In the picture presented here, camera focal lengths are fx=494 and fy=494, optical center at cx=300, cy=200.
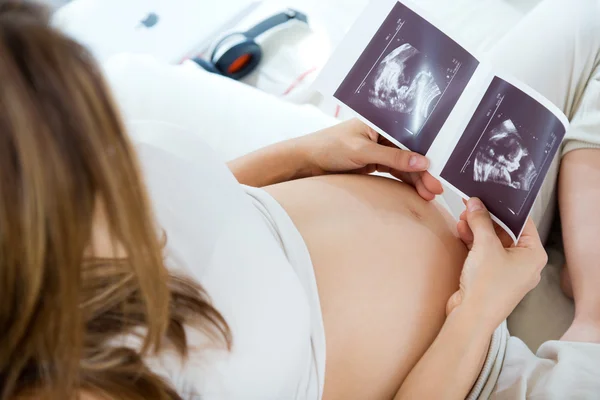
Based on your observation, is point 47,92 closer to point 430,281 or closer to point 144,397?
point 144,397

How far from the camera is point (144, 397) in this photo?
1.52 ft

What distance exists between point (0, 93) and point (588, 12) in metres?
1.01

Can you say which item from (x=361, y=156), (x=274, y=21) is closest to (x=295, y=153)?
(x=361, y=156)

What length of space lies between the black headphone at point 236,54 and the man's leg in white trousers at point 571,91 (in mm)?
584

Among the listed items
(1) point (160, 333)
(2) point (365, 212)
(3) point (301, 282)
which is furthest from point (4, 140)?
(2) point (365, 212)

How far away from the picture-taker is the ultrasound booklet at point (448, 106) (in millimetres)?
752

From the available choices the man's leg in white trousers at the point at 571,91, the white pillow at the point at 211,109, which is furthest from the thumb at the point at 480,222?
the white pillow at the point at 211,109

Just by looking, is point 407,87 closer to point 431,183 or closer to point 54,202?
point 431,183

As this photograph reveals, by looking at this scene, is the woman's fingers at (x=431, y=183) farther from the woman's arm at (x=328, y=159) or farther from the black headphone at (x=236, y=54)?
the black headphone at (x=236, y=54)

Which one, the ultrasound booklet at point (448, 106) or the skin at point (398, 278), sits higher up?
the ultrasound booklet at point (448, 106)

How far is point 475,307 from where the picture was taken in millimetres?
695

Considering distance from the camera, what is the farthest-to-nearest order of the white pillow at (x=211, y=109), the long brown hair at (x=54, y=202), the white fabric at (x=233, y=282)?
the white pillow at (x=211, y=109) < the white fabric at (x=233, y=282) < the long brown hair at (x=54, y=202)

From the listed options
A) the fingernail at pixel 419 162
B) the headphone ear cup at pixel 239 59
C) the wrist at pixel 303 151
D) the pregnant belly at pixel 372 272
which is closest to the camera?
the pregnant belly at pixel 372 272

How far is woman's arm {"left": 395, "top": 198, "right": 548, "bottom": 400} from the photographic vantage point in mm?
670
